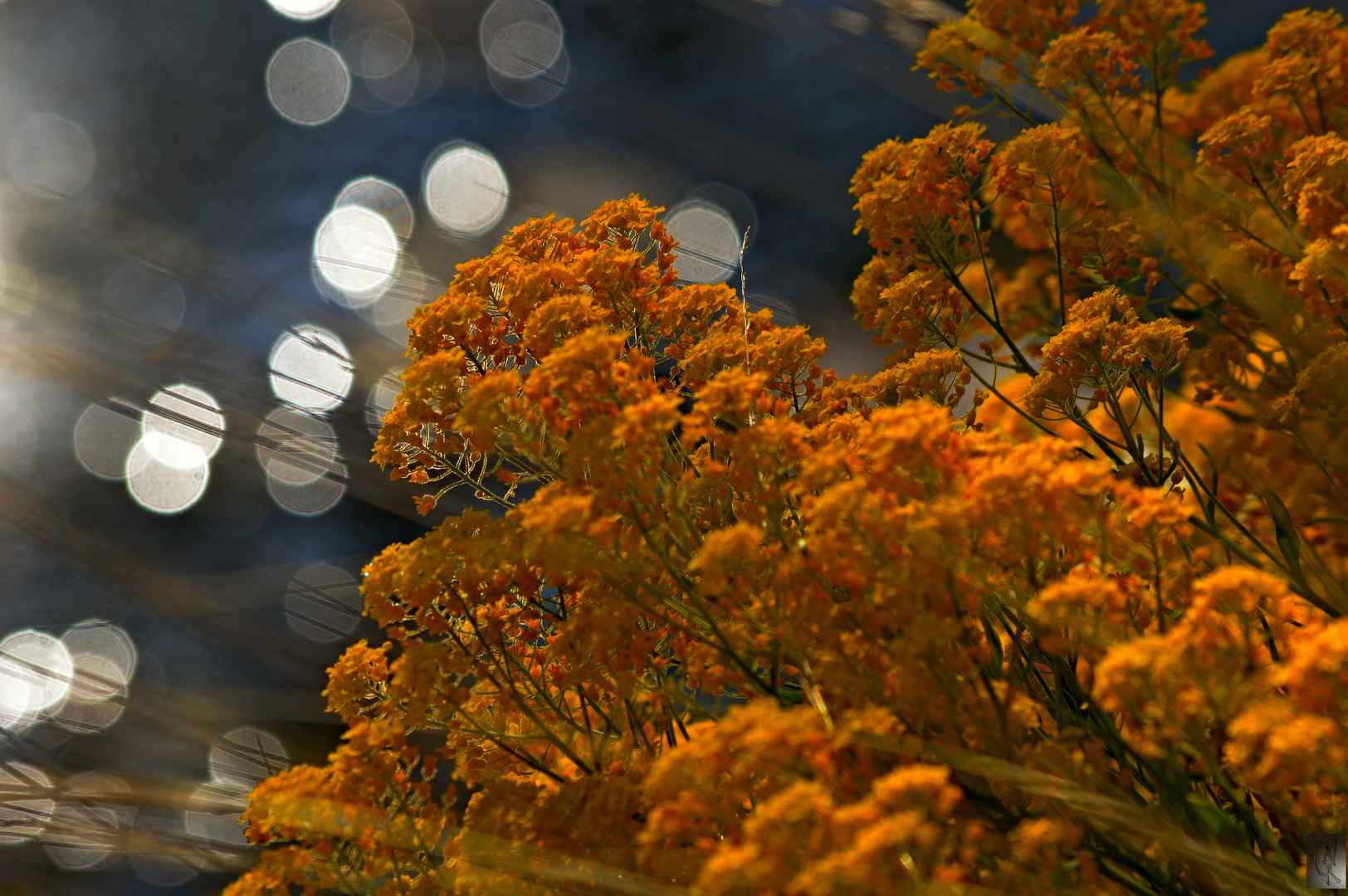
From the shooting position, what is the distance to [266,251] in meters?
0.91

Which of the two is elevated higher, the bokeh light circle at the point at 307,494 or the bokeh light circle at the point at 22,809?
the bokeh light circle at the point at 307,494

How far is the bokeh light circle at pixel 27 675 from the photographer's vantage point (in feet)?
2.62

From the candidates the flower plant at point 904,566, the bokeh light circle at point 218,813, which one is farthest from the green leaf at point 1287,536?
the bokeh light circle at point 218,813

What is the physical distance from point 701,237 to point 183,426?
59cm

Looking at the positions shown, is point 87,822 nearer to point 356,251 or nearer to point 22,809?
point 22,809

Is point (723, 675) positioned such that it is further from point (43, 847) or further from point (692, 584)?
point (43, 847)

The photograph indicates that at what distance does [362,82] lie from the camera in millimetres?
900

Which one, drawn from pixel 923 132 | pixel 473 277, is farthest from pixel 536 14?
pixel 473 277

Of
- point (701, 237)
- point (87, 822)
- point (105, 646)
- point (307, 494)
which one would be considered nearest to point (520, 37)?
point (701, 237)

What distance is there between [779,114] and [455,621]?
0.69 metres

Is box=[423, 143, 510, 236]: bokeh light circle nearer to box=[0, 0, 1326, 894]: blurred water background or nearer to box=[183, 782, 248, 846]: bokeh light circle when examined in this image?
box=[0, 0, 1326, 894]: blurred water background

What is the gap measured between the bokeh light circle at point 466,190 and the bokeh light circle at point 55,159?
1.14 feet

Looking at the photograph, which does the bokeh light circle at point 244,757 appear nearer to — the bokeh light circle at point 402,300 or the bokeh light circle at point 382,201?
the bokeh light circle at point 402,300

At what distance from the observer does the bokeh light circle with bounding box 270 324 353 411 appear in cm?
→ 83
